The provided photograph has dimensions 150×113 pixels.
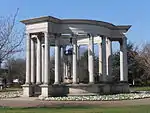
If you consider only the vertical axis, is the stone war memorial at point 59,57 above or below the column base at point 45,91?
above

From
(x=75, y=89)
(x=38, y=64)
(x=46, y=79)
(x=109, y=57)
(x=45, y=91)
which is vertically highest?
(x=109, y=57)

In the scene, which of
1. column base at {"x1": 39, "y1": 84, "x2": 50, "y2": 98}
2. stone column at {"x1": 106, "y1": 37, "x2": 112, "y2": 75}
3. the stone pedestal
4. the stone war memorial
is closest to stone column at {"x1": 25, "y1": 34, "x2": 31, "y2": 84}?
the stone war memorial

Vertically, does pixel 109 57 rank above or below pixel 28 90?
above

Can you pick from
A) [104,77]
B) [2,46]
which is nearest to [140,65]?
[104,77]

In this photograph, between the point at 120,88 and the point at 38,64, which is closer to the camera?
the point at 38,64

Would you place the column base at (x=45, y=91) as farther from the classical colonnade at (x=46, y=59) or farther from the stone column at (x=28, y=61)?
the stone column at (x=28, y=61)

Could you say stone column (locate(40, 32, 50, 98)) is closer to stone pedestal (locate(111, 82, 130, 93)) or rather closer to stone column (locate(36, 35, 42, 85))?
stone column (locate(36, 35, 42, 85))

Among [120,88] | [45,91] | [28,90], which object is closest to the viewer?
[45,91]

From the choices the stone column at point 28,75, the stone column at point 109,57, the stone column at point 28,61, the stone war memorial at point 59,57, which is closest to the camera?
the stone war memorial at point 59,57

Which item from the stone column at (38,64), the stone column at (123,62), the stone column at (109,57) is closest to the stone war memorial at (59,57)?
the stone column at (38,64)

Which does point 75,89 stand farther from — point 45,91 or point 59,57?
point 59,57

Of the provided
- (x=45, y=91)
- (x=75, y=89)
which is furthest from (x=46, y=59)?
(x=75, y=89)

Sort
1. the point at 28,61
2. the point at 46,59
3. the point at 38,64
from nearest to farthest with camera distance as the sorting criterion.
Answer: the point at 46,59
the point at 28,61
the point at 38,64

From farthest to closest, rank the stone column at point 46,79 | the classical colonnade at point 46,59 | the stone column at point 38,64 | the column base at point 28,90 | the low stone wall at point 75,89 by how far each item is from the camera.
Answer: the stone column at point 38,64 < the column base at point 28,90 < the classical colonnade at point 46,59 < the low stone wall at point 75,89 < the stone column at point 46,79
